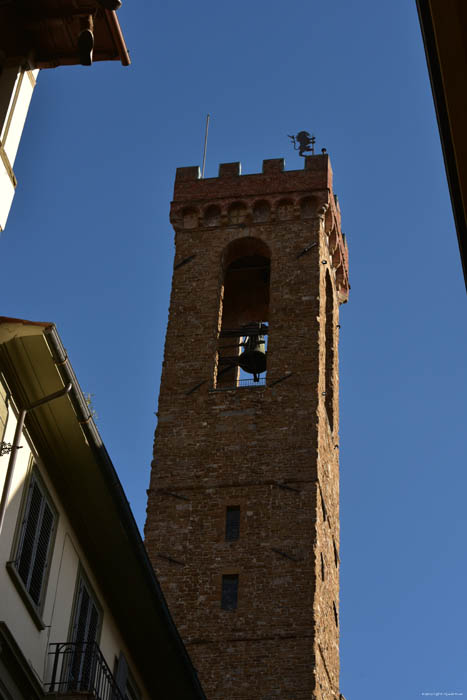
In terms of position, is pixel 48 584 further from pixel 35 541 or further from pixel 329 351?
pixel 329 351

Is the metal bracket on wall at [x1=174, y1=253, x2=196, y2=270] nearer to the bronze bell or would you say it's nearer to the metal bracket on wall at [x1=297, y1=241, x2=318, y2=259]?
the bronze bell

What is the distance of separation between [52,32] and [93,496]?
477 cm

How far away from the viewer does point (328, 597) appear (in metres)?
26.2

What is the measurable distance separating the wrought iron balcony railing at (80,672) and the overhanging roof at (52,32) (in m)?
5.05

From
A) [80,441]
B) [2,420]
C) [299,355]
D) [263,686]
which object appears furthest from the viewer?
[299,355]

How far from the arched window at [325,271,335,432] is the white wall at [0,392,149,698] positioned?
16395 millimetres

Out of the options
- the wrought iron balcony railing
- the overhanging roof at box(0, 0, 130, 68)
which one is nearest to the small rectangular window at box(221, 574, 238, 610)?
the wrought iron balcony railing

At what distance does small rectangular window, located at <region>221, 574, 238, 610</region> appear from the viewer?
24625 millimetres

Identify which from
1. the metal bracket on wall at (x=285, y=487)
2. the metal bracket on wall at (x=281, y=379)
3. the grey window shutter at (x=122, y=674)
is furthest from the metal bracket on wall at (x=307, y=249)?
the grey window shutter at (x=122, y=674)

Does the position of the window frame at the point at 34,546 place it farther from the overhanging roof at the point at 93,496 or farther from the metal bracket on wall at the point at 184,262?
the metal bracket on wall at the point at 184,262

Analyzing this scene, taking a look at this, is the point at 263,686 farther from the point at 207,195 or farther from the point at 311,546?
the point at 207,195

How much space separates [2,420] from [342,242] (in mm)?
23539

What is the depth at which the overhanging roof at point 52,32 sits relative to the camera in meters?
9.38

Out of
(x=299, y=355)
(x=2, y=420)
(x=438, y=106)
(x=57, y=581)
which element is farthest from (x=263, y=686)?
(x=438, y=106)
